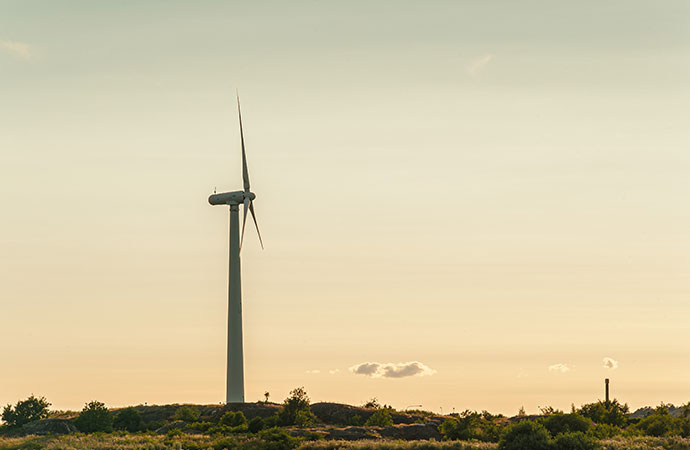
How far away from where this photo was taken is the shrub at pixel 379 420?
104 metres

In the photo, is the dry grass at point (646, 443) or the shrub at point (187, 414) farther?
the shrub at point (187, 414)

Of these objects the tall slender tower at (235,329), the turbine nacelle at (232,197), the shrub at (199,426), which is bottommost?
the shrub at (199,426)

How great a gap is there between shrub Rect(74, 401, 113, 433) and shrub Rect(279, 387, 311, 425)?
70.8ft

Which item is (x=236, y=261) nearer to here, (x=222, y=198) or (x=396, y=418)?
(x=222, y=198)

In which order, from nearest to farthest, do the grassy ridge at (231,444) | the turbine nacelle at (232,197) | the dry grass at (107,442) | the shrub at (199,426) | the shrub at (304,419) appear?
the grassy ridge at (231,444), the dry grass at (107,442), the shrub at (304,419), the shrub at (199,426), the turbine nacelle at (232,197)

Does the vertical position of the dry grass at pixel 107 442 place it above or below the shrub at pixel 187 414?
below

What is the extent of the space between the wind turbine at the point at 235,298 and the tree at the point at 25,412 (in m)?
24.9

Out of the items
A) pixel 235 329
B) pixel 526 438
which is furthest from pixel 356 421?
pixel 526 438

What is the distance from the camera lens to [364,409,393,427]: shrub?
341 ft

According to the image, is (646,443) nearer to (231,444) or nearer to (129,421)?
(231,444)

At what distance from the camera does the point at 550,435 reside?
89250 millimetres

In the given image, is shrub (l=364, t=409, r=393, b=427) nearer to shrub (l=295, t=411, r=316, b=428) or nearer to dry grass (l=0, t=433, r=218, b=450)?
shrub (l=295, t=411, r=316, b=428)

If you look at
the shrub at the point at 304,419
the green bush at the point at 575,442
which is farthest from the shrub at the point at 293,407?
the green bush at the point at 575,442

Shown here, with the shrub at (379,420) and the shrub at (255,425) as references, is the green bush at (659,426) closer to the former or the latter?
the shrub at (379,420)
